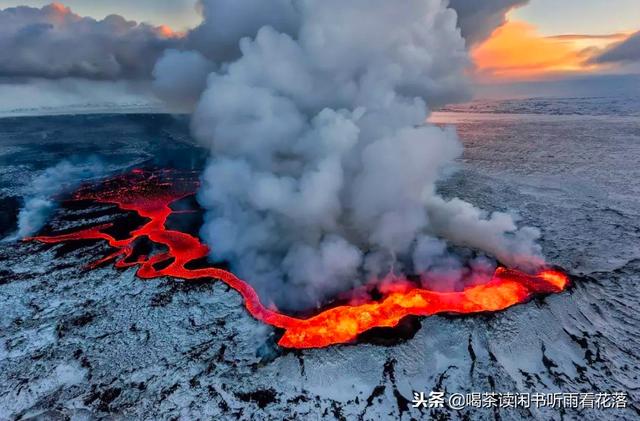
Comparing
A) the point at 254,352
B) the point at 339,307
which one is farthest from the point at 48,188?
the point at 339,307

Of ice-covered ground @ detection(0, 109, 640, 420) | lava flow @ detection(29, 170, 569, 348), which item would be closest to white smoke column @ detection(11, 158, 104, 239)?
lava flow @ detection(29, 170, 569, 348)

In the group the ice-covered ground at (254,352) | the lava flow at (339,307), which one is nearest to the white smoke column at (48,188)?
the lava flow at (339,307)

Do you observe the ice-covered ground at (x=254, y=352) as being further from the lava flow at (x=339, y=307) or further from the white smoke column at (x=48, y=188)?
the white smoke column at (x=48, y=188)

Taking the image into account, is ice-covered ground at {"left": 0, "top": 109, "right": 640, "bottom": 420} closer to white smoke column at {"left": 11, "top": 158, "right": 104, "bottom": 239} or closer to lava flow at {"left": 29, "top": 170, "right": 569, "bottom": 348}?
lava flow at {"left": 29, "top": 170, "right": 569, "bottom": 348}

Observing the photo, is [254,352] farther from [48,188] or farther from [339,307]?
[48,188]

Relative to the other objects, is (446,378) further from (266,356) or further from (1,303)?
(1,303)

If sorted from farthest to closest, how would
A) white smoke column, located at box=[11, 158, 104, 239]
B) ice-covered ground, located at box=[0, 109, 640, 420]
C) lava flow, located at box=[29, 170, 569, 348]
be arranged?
white smoke column, located at box=[11, 158, 104, 239] < lava flow, located at box=[29, 170, 569, 348] < ice-covered ground, located at box=[0, 109, 640, 420]

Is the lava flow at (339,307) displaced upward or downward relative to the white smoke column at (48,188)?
downward

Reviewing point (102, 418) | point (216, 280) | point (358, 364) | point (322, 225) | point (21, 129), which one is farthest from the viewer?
point (21, 129)

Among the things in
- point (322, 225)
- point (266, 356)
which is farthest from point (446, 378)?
point (322, 225)
